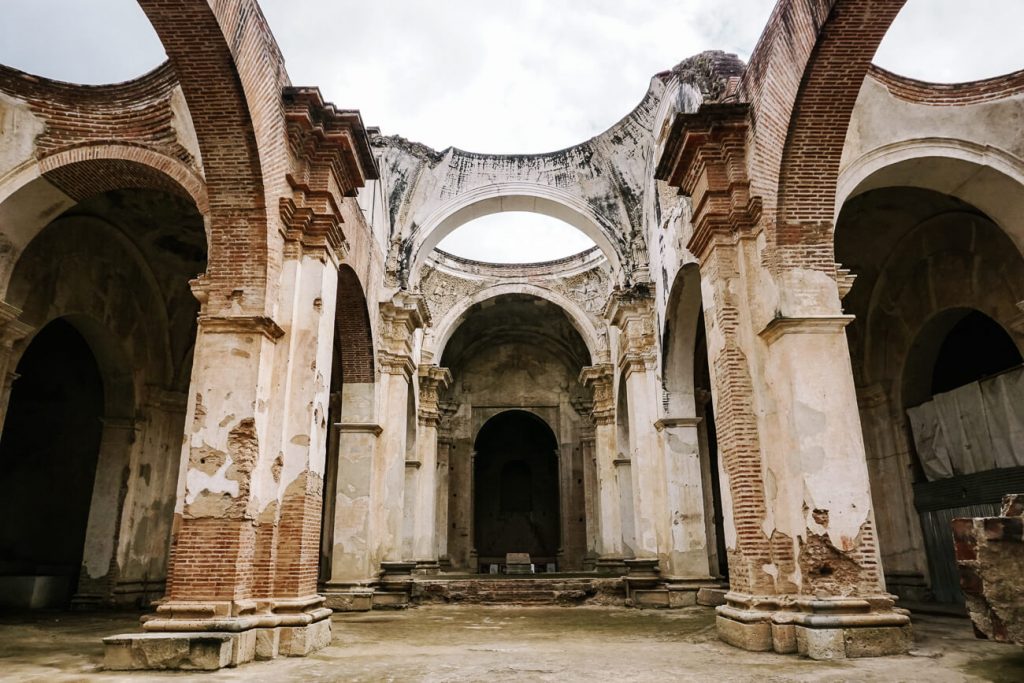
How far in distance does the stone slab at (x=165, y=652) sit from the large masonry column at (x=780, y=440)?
4.58 metres

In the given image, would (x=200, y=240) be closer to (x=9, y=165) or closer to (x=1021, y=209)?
(x=9, y=165)

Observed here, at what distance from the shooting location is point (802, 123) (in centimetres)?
689

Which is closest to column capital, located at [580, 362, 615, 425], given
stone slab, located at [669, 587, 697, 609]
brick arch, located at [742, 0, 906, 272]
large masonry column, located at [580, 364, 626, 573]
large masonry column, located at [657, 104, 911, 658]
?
large masonry column, located at [580, 364, 626, 573]

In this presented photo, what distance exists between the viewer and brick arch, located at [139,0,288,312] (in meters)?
6.50

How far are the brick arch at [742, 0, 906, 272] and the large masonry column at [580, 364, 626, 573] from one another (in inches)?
416

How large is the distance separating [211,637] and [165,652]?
0.36 m

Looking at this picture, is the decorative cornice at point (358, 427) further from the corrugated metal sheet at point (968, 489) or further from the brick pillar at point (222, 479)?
the corrugated metal sheet at point (968, 489)

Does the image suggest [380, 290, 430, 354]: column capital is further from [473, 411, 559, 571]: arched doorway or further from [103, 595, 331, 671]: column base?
[473, 411, 559, 571]: arched doorway

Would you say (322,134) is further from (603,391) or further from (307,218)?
(603,391)

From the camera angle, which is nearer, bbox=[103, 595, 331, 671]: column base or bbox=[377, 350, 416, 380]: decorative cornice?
bbox=[103, 595, 331, 671]: column base

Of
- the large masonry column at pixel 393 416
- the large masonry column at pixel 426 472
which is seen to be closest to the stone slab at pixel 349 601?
the large masonry column at pixel 393 416

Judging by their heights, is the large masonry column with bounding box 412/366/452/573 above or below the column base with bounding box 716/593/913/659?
above

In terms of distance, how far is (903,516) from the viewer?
1163 centimetres

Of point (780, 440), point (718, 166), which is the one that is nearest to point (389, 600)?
point (780, 440)
